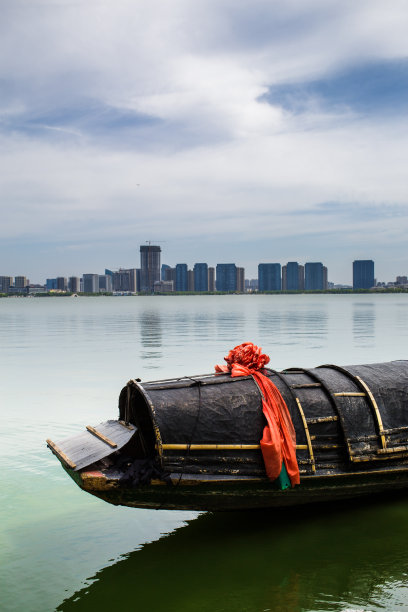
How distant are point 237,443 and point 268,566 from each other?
145 centimetres

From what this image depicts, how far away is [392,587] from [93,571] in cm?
338

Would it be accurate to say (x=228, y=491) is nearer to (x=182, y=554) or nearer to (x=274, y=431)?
(x=274, y=431)

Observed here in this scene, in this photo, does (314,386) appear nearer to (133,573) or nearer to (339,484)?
(339,484)

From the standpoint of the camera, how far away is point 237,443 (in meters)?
7.34

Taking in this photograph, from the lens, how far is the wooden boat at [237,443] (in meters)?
7.00

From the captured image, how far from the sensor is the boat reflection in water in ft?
21.3

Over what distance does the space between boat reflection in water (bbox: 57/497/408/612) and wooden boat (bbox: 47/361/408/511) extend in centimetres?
48

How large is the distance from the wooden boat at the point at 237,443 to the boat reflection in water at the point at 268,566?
0.48 meters

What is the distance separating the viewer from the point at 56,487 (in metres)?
10.0

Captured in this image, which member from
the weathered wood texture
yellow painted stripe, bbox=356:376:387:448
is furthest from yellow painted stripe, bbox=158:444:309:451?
yellow painted stripe, bbox=356:376:387:448

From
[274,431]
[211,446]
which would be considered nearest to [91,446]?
[211,446]

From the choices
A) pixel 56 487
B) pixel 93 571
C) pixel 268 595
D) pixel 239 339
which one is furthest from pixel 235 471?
pixel 239 339

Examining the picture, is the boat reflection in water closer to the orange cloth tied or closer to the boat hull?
the boat hull

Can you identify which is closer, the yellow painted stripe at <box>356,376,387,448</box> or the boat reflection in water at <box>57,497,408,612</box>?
the boat reflection in water at <box>57,497,408,612</box>
